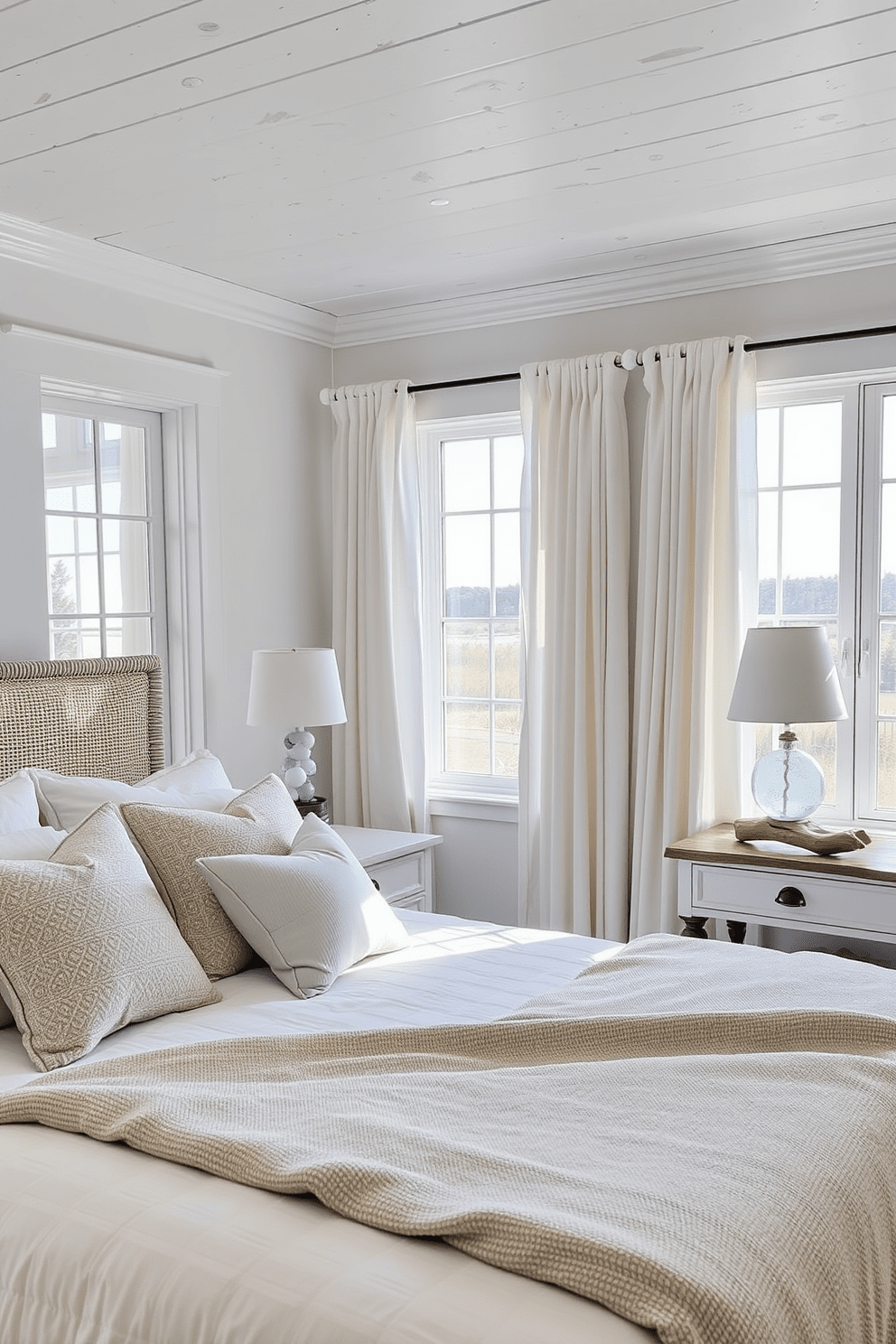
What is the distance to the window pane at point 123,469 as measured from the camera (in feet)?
12.3

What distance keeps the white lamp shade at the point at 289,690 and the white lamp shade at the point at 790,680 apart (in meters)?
→ 1.27

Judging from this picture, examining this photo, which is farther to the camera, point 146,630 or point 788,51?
point 146,630

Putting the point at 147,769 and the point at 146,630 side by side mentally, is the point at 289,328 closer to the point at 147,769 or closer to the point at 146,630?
the point at 146,630

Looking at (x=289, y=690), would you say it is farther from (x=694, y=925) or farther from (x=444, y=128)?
(x=444, y=128)

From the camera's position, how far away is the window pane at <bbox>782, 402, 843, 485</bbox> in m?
3.71

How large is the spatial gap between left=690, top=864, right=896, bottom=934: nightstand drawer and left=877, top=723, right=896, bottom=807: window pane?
0.57 m

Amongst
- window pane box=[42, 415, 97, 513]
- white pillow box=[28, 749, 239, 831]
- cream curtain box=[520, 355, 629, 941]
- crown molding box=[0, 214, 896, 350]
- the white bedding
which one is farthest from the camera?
cream curtain box=[520, 355, 629, 941]

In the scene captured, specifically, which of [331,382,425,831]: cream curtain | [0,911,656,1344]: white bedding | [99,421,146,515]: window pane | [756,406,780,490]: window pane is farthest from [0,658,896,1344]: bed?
[331,382,425,831]: cream curtain

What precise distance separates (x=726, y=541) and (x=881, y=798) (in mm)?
956

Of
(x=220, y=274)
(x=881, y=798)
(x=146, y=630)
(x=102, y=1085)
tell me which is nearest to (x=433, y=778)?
(x=146, y=630)

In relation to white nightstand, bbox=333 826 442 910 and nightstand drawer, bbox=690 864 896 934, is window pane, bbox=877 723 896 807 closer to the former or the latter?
nightstand drawer, bbox=690 864 896 934

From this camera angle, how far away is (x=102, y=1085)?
1.81 m

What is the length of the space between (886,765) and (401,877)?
5.27 ft

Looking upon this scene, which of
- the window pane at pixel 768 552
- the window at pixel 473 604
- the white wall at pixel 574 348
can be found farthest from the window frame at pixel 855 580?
the window at pixel 473 604
